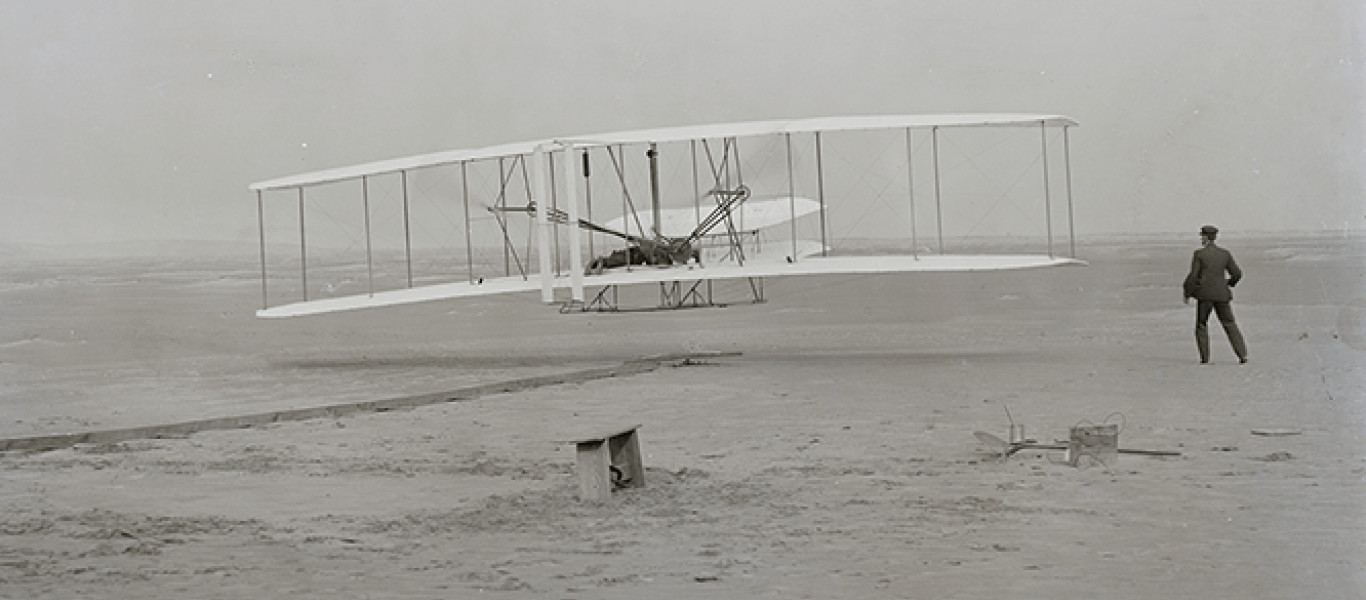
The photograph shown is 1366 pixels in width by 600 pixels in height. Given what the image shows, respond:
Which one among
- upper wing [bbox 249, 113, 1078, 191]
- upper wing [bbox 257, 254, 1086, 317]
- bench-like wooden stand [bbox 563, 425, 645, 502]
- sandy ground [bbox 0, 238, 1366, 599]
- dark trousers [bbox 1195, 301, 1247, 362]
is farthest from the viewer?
upper wing [bbox 249, 113, 1078, 191]

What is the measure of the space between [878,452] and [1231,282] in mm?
8046

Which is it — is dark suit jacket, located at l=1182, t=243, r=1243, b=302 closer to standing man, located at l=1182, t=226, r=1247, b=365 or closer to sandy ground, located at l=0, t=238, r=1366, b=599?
standing man, located at l=1182, t=226, r=1247, b=365

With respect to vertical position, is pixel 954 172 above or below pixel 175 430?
above

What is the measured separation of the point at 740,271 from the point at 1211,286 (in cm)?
686

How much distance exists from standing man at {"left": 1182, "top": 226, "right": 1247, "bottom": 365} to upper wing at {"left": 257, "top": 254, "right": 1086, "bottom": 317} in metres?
1.79

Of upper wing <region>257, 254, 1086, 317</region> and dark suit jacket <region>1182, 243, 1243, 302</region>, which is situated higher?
upper wing <region>257, 254, 1086, 317</region>

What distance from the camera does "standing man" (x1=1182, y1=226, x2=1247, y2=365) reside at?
17375mm

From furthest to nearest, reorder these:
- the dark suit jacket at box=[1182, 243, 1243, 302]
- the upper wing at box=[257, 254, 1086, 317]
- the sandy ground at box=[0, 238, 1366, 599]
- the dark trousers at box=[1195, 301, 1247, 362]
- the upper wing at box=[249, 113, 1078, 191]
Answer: the upper wing at box=[249, 113, 1078, 191] < the upper wing at box=[257, 254, 1086, 317] < the dark trousers at box=[1195, 301, 1247, 362] < the dark suit jacket at box=[1182, 243, 1243, 302] < the sandy ground at box=[0, 238, 1366, 599]

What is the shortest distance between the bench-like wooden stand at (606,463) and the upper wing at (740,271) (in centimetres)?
906

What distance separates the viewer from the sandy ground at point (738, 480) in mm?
7699

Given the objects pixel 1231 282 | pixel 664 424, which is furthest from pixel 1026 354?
pixel 664 424

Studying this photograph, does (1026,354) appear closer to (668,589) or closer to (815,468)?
(815,468)

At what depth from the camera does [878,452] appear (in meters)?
11.7

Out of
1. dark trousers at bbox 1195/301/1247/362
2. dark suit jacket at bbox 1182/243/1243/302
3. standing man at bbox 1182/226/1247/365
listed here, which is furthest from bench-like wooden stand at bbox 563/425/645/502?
dark trousers at bbox 1195/301/1247/362
